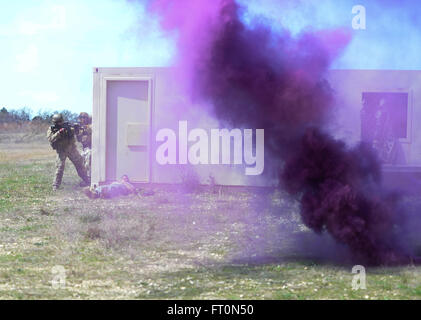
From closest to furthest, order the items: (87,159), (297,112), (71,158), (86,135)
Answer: (297,112)
(71,158)
(87,159)
(86,135)

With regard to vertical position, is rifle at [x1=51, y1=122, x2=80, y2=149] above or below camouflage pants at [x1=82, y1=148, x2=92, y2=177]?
above

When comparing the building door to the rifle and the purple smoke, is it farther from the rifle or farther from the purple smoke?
the purple smoke

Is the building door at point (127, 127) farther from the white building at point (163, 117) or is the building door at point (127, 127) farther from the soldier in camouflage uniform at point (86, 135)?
the soldier in camouflage uniform at point (86, 135)

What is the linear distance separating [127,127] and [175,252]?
6.98m

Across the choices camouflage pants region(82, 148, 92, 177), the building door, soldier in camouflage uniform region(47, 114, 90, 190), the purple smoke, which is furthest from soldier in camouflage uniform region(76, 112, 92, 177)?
the purple smoke

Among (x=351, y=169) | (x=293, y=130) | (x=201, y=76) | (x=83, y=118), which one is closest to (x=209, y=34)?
(x=201, y=76)

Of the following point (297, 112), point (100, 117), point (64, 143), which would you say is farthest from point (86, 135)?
point (297, 112)

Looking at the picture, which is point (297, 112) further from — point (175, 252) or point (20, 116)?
point (20, 116)

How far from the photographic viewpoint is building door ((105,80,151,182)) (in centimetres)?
1492

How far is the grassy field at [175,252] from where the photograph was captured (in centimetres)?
648

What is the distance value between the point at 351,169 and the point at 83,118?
39.5 ft

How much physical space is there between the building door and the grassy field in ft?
3.73

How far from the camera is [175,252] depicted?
28.2ft

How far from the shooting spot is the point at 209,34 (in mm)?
8320
